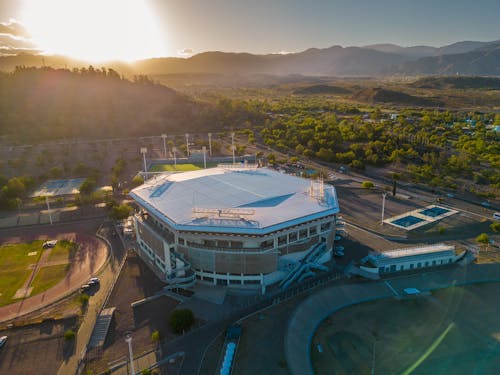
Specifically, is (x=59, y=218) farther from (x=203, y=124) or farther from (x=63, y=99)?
(x=63, y=99)

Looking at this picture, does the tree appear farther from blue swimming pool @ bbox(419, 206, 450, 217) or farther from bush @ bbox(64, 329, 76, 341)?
bush @ bbox(64, 329, 76, 341)

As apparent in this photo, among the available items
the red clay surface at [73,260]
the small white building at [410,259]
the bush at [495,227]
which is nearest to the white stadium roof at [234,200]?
the small white building at [410,259]

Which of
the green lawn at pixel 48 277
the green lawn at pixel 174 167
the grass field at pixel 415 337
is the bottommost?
the green lawn at pixel 48 277

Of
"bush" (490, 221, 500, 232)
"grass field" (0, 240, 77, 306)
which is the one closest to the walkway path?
"bush" (490, 221, 500, 232)

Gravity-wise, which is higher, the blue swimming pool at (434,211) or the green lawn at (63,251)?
the blue swimming pool at (434,211)

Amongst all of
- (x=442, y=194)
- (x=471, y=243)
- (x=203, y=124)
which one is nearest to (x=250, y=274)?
(x=471, y=243)

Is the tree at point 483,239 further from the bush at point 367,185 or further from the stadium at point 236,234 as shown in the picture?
the bush at point 367,185

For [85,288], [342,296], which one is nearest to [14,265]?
[85,288]
